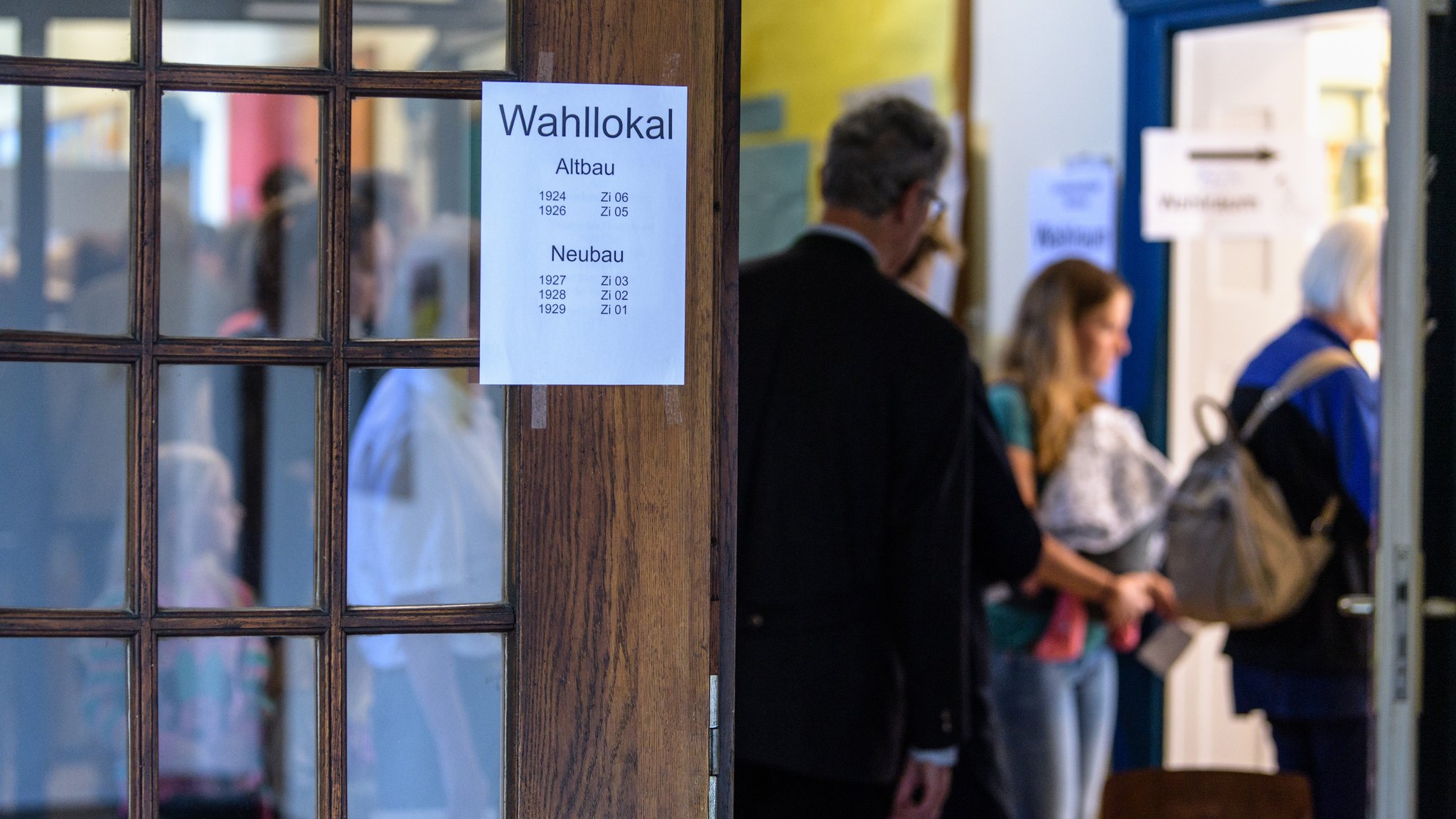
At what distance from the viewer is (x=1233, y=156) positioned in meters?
4.64

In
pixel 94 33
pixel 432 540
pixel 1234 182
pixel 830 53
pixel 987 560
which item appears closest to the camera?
pixel 94 33

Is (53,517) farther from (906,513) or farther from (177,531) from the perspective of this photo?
(906,513)

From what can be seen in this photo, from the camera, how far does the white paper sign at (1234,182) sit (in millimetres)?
4613

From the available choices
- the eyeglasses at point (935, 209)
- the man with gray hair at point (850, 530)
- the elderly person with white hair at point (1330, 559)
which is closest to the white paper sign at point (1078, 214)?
the elderly person with white hair at point (1330, 559)

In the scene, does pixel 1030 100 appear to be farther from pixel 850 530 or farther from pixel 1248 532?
pixel 850 530

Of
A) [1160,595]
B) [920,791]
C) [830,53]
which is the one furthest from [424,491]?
[830,53]

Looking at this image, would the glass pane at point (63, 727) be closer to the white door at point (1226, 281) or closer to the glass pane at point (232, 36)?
the glass pane at point (232, 36)

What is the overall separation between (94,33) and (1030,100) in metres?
3.97

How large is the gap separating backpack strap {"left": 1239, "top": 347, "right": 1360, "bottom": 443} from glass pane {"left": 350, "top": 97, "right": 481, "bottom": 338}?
7.80ft

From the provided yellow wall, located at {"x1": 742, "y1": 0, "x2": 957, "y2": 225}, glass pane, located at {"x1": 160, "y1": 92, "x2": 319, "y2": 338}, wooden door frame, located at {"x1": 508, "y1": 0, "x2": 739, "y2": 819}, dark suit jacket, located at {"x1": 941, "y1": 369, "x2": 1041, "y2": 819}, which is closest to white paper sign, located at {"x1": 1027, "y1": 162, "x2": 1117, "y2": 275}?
yellow wall, located at {"x1": 742, "y1": 0, "x2": 957, "y2": 225}

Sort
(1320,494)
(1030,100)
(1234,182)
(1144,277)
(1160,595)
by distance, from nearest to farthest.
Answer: (1320,494) → (1160,595) → (1234,182) → (1144,277) → (1030,100)

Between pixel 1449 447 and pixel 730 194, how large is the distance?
119 centimetres

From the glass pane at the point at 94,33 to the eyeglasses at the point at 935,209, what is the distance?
163 cm

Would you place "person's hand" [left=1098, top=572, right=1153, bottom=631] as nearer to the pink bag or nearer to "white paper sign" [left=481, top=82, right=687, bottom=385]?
the pink bag
